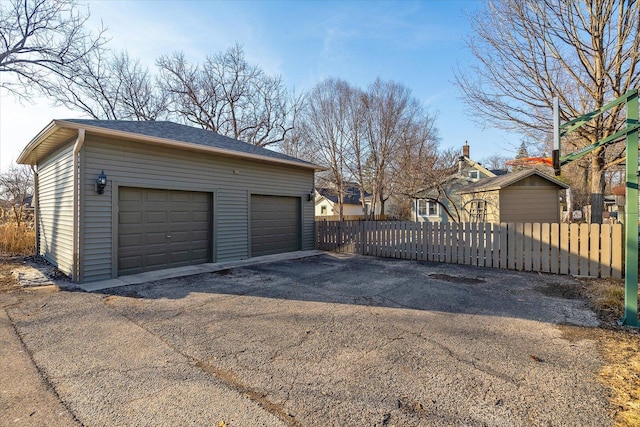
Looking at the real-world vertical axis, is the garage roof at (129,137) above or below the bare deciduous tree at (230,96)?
below

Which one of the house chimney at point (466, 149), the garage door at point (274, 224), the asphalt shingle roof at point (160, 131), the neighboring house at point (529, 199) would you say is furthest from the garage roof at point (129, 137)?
the house chimney at point (466, 149)

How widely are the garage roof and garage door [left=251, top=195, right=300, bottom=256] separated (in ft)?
4.63

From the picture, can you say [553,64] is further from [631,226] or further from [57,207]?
[57,207]

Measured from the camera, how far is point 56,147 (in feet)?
24.7

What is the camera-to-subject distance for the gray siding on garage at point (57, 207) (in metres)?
6.65

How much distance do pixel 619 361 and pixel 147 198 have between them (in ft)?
27.0

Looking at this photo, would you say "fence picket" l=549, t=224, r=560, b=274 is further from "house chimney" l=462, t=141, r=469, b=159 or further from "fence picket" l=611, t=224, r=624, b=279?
"house chimney" l=462, t=141, r=469, b=159

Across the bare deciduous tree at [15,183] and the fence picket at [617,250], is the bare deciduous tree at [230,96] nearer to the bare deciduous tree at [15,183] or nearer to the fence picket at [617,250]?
the bare deciduous tree at [15,183]

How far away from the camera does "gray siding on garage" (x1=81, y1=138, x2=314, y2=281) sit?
20.7 feet

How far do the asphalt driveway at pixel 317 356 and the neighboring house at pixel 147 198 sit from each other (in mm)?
1647

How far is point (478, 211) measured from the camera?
50.3 ft

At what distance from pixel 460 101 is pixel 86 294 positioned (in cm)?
934

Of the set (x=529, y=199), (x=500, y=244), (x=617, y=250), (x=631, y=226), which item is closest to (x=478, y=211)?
(x=529, y=199)

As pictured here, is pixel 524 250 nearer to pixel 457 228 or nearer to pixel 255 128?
pixel 457 228
